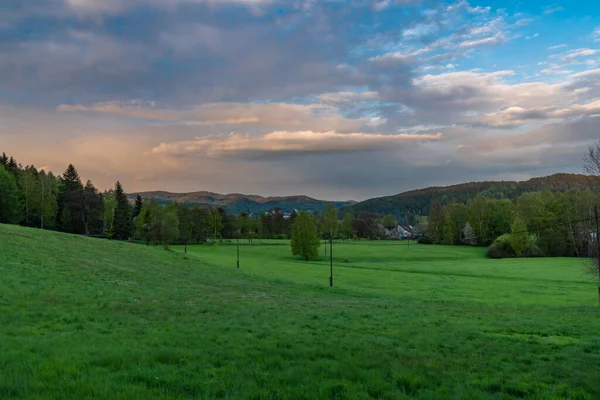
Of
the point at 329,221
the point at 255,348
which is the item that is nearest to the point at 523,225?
the point at 329,221

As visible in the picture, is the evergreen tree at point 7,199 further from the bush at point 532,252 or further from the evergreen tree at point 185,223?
the bush at point 532,252

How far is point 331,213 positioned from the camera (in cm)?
15900

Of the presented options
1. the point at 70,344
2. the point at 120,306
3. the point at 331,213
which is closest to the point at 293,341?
the point at 70,344

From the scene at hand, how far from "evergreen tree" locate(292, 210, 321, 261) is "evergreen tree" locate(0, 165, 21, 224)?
188ft

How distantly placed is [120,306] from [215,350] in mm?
9359

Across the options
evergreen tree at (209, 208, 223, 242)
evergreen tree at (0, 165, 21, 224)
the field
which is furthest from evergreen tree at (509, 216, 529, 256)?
evergreen tree at (0, 165, 21, 224)

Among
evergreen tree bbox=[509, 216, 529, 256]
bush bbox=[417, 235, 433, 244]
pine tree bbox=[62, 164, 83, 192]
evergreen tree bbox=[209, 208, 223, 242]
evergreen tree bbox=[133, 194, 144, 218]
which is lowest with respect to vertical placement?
bush bbox=[417, 235, 433, 244]

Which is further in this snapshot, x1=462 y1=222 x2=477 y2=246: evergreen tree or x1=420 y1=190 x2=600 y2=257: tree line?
x1=462 y1=222 x2=477 y2=246: evergreen tree

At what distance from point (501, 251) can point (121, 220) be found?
96.0 meters

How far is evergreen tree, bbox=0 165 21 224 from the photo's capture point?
7694cm

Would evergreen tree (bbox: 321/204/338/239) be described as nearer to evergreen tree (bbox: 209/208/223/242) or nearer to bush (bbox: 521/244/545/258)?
evergreen tree (bbox: 209/208/223/242)

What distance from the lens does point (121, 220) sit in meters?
107

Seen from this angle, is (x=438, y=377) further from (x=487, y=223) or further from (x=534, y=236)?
(x=487, y=223)

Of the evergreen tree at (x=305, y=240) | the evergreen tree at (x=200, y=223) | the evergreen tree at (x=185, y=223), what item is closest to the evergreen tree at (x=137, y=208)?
the evergreen tree at (x=185, y=223)
